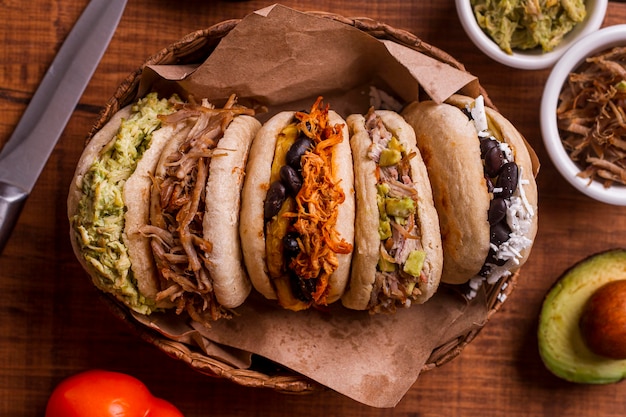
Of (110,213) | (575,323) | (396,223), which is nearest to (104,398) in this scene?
(110,213)

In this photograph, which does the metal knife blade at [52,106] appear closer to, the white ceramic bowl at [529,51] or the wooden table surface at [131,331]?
the wooden table surface at [131,331]

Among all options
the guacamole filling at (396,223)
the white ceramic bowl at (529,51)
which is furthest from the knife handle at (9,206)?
the white ceramic bowl at (529,51)

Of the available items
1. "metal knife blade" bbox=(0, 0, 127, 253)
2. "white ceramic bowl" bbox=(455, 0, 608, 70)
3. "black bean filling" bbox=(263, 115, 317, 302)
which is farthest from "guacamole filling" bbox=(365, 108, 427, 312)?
"metal knife blade" bbox=(0, 0, 127, 253)

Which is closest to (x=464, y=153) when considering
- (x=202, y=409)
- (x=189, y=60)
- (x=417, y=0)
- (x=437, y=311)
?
(x=437, y=311)

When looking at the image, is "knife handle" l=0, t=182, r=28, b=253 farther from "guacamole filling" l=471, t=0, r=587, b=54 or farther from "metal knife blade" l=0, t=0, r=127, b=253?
"guacamole filling" l=471, t=0, r=587, b=54

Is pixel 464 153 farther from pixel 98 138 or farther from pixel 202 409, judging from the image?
pixel 202 409

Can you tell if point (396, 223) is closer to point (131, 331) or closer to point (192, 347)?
point (192, 347)
